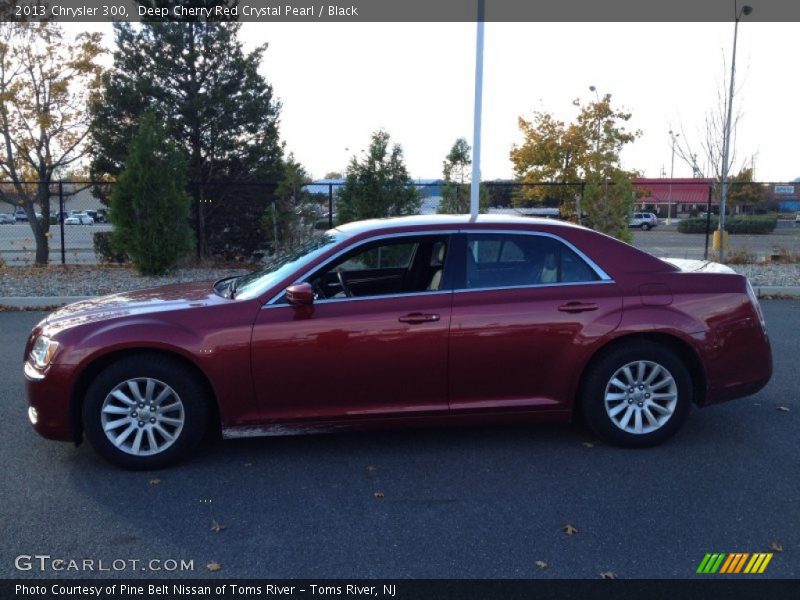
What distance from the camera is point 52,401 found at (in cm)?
470

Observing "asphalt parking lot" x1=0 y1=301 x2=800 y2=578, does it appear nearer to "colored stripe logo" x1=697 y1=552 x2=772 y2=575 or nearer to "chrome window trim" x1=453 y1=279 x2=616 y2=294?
"colored stripe logo" x1=697 y1=552 x2=772 y2=575

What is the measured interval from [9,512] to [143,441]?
0.86 m

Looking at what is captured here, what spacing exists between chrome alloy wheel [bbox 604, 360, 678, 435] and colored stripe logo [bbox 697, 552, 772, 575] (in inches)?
57.7

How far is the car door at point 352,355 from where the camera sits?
477 cm

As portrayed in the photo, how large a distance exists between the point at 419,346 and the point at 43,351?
2417mm

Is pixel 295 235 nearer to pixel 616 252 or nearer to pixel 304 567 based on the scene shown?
pixel 616 252

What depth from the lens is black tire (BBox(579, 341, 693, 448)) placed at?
200 inches

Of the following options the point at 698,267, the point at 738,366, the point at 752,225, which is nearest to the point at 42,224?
the point at 698,267

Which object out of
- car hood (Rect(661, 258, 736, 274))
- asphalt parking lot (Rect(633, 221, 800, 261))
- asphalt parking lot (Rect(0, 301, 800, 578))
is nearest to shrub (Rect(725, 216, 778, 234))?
asphalt parking lot (Rect(633, 221, 800, 261))

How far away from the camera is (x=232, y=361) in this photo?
4.73 meters

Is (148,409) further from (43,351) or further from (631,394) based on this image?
(631,394)

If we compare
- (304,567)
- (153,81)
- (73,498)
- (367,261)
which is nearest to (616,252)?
(367,261)

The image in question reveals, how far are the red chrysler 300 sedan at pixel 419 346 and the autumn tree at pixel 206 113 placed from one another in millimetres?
14171
